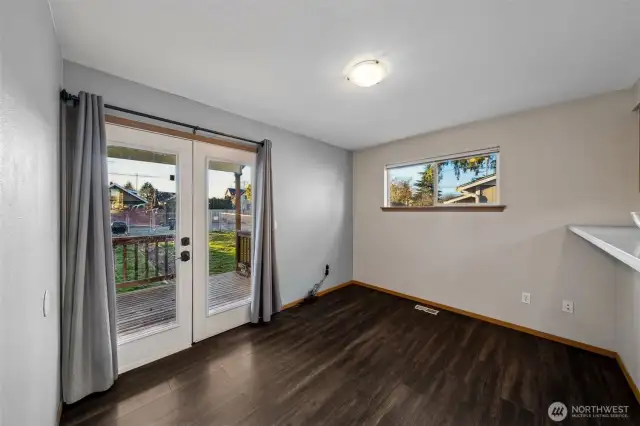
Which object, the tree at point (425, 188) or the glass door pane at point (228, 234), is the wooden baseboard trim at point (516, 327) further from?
the tree at point (425, 188)

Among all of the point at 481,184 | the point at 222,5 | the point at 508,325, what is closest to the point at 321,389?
the point at 508,325

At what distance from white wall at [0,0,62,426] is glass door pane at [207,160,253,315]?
119 centimetres

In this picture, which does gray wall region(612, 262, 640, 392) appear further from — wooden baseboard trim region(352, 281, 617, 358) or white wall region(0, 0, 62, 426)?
white wall region(0, 0, 62, 426)

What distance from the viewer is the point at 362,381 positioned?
1919mm

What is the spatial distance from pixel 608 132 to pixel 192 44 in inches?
140

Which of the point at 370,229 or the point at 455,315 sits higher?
the point at 370,229

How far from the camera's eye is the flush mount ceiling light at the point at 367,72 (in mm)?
1776

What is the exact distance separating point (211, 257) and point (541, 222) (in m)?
3.49

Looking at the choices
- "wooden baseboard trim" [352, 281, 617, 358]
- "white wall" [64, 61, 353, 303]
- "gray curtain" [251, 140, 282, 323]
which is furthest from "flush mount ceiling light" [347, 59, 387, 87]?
"wooden baseboard trim" [352, 281, 617, 358]

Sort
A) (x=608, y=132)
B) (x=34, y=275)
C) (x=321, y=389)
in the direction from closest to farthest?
1. (x=34, y=275)
2. (x=321, y=389)
3. (x=608, y=132)

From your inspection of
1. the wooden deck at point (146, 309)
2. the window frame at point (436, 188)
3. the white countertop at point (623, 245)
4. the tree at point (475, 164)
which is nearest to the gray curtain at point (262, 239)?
the wooden deck at point (146, 309)

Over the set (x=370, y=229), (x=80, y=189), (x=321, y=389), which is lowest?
(x=321, y=389)

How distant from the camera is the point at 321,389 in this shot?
1.82 m

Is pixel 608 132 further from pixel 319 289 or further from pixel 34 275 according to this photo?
pixel 34 275
